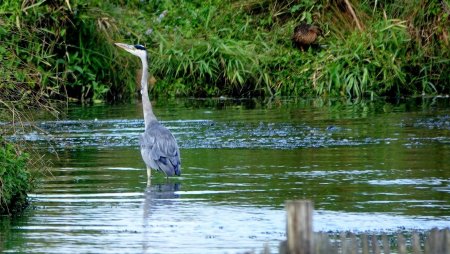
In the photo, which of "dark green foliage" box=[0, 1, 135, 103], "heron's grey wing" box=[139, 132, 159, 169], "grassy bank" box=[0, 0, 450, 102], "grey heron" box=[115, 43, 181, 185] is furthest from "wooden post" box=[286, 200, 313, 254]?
"dark green foliage" box=[0, 1, 135, 103]

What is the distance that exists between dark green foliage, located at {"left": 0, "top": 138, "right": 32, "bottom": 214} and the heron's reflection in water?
1.13m

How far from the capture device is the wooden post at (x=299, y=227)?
607 cm

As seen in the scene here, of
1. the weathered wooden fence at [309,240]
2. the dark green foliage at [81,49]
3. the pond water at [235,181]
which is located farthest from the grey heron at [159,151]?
the dark green foliage at [81,49]

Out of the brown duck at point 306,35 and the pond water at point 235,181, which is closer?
the pond water at point 235,181

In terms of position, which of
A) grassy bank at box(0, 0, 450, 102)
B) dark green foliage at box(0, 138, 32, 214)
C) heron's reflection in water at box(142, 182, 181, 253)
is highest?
grassy bank at box(0, 0, 450, 102)

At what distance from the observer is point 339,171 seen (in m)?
13.7

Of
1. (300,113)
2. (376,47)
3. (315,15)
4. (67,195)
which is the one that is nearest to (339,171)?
(67,195)

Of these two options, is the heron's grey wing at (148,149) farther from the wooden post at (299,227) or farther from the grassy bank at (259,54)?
the grassy bank at (259,54)

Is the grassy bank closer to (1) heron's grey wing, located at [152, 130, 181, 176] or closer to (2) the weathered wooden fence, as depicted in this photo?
(1) heron's grey wing, located at [152, 130, 181, 176]

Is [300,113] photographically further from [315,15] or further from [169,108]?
[315,15]

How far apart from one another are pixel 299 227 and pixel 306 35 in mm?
20637

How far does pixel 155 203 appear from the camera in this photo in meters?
11.6

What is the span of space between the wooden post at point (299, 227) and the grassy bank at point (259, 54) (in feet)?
57.9

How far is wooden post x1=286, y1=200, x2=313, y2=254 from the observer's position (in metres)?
6.07
